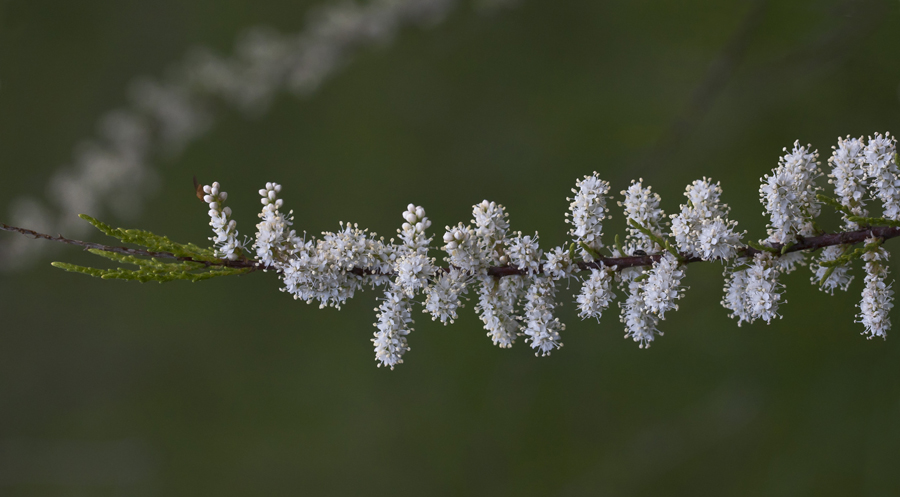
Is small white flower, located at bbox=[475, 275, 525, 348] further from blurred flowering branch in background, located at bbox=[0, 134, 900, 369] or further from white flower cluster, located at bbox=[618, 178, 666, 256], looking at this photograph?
white flower cluster, located at bbox=[618, 178, 666, 256]

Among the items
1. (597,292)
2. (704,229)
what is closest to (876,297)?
(704,229)

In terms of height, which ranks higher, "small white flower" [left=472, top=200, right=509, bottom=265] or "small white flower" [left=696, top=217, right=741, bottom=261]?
"small white flower" [left=472, top=200, right=509, bottom=265]

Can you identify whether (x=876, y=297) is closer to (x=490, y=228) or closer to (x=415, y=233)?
(x=490, y=228)

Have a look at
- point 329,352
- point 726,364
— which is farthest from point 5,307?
point 726,364

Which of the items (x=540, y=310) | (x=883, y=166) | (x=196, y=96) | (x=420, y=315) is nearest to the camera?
(x=883, y=166)

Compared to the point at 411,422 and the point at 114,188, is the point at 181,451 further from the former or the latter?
the point at 114,188

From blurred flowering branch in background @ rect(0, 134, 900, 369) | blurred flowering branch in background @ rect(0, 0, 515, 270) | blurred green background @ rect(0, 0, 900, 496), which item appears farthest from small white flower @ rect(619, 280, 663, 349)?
blurred flowering branch in background @ rect(0, 0, 515, 270)
